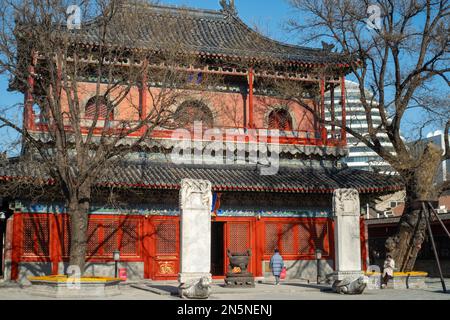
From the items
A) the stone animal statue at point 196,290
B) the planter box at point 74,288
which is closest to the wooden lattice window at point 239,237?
the planter box at point 74,288

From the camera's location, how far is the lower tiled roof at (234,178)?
1859cm

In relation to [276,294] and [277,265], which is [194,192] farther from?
[277,265]

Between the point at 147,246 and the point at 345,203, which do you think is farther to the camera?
the point at 147,246

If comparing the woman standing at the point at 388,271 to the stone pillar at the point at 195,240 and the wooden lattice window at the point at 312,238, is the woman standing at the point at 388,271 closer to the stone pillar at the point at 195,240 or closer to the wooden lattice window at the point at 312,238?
the wooden lattice window at the point at 312,238

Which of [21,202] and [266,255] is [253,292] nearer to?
[266,255]

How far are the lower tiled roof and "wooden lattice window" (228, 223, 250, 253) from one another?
1801mm

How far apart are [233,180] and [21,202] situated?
713 cm

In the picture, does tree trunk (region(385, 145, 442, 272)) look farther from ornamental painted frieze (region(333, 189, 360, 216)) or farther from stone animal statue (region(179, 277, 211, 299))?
stone animal statue (region(179, 277, 211, 299))

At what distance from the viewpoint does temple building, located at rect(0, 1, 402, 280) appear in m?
19.1

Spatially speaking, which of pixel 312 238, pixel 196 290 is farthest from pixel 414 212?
pixel 196 290

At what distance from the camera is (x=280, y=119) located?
80.1 ft

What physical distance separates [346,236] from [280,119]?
9729mm

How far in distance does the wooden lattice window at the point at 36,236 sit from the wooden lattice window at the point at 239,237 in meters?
6.32
